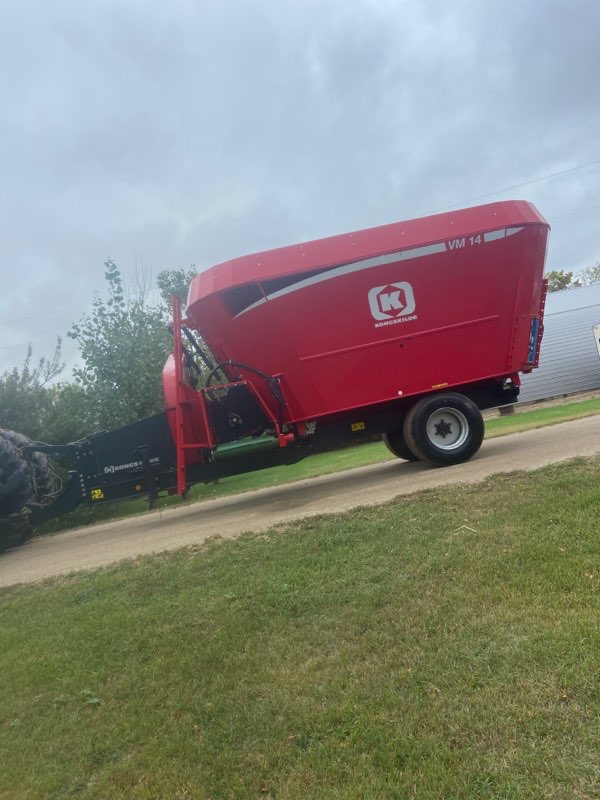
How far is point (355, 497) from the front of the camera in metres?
7.43

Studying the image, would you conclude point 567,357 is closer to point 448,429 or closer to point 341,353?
point 448,429

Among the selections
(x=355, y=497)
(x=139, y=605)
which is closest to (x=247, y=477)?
(x=355, y=497)

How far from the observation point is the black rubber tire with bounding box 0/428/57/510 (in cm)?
939

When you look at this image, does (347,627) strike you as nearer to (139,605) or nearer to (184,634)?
(184,634)

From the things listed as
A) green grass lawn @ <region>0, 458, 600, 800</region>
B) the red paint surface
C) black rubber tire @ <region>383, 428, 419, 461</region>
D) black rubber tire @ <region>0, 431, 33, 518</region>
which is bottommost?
green grass lawn @ <region>0, 458, 600, 800</region>

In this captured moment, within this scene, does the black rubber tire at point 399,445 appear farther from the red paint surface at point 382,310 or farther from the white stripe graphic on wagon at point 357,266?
the white stripe graphic on wagon at point 357,266

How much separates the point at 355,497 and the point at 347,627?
4005mm

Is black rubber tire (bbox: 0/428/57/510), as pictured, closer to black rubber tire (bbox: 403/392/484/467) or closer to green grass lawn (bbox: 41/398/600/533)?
green grass lawn (bbox: 41/398/600/533)

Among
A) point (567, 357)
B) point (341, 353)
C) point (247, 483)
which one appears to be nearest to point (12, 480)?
point (341, 353)

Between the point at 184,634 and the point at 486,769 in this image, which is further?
the point at 184,634

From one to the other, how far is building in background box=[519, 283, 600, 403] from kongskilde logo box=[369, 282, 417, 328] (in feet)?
56.2

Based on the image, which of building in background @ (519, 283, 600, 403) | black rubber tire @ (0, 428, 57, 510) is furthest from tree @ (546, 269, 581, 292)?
black rubber tire @ (0, 428, 57, 510)

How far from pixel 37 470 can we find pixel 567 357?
833 inches

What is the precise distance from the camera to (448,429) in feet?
28.3
